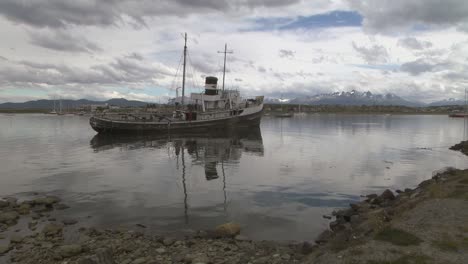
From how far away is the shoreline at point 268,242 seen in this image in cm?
908

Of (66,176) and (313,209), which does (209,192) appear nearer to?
(313,209)

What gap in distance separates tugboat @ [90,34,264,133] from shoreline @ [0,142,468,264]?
42.3 metres

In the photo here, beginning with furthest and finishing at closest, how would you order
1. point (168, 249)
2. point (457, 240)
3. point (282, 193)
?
point (282, 193), point (168, 249), point (457, 240)

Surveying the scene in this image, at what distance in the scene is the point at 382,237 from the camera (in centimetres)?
991

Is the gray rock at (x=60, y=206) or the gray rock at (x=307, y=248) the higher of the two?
the gray rock at (x=307, y=248)

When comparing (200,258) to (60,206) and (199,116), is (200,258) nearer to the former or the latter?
(60,206)

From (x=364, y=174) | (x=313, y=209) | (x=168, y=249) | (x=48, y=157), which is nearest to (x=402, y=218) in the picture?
(x=313, y=209)

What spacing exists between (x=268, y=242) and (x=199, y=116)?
5052 centimetres

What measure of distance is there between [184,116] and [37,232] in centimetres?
4869

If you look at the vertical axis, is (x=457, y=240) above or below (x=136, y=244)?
above

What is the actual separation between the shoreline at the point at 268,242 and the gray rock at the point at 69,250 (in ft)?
0.10

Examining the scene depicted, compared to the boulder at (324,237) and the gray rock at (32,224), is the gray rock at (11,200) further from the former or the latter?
the boulder at (324,237)

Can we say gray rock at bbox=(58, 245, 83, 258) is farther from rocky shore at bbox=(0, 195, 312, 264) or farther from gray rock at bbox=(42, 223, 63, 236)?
gray rock at bbox=(42, 223, 63, 236)

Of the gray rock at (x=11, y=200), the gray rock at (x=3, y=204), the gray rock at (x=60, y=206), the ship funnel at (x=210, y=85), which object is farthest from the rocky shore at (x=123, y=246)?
the ship funnel at (x=210, y=85)
